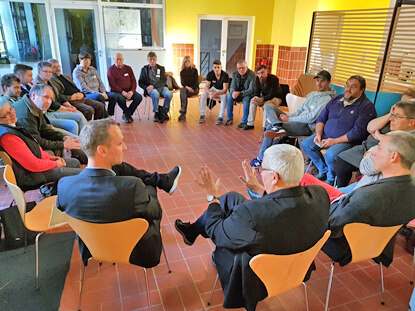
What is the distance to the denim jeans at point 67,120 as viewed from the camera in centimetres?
420

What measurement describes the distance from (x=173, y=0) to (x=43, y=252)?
294 inches

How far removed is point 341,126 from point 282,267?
270 centimetres

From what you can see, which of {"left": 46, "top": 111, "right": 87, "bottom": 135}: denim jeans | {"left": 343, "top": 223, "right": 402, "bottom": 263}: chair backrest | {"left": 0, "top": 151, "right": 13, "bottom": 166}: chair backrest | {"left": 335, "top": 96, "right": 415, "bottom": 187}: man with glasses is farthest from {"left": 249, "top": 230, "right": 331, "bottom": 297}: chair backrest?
{"left": 46, "top": 111, "right": 87, "bottom": 135}: denim jeans

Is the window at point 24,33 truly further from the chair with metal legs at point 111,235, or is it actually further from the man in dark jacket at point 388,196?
the man in dark jacket at point 388,196

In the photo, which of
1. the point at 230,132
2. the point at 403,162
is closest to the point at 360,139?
the point at 403,162

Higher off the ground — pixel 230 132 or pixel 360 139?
pixel 360 139

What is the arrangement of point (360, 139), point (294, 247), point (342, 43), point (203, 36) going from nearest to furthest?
point (294, 247) → point (360, 139) → point (342, 43) → point (203, 36)

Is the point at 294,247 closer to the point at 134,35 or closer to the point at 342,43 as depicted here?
the point at 342,43

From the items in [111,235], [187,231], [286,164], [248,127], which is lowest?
[248,127]

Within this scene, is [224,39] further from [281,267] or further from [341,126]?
[281,267]

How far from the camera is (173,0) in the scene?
8242mm

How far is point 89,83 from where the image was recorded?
18.7 feet

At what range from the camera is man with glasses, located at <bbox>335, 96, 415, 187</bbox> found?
2.90 meters

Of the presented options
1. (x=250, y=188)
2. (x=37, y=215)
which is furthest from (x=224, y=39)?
(x=37, y=215)
